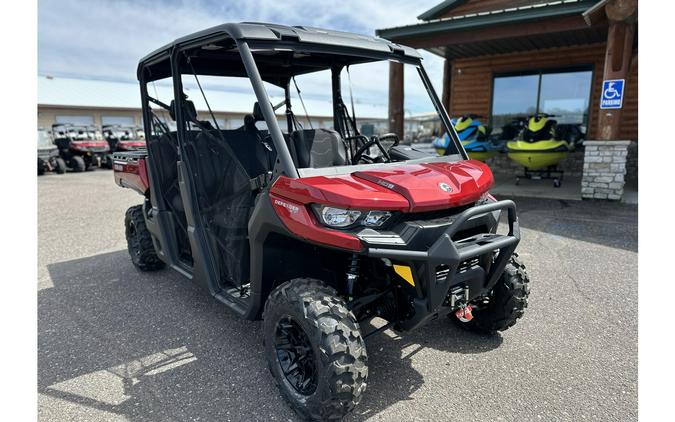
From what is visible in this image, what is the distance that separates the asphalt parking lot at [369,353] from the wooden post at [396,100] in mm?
5717

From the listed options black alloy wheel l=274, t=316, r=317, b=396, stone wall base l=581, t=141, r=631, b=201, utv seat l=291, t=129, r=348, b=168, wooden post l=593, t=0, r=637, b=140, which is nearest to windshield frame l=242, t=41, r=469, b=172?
utv seat l=291, t=129, r=348, b=168

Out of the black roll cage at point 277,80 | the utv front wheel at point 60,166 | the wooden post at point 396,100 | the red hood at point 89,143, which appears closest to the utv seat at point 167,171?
the black roll cage at point 277,80

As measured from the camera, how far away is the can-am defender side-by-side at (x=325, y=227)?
6.82 ft

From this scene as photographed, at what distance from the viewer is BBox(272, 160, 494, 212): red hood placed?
2.06 meters

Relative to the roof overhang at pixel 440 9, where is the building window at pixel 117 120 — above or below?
below

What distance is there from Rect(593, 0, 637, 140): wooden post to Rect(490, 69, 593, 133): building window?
10.8ft

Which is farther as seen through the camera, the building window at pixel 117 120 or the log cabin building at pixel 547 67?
the building window at pixel 117 120

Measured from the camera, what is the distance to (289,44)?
8.04 ft

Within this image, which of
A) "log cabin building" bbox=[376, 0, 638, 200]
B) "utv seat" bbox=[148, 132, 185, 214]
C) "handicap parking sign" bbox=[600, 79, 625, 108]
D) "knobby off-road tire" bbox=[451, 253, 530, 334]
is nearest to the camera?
"knobby off-road tire" bbox=[451, 253, 530, 334]

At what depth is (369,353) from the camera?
289 cm

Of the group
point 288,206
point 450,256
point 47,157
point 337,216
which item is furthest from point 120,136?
point 450,256

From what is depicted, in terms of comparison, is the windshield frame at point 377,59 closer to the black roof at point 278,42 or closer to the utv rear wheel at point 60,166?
the black roof at point 278,42

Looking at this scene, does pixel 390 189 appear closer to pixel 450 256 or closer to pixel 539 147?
pixel 450 256

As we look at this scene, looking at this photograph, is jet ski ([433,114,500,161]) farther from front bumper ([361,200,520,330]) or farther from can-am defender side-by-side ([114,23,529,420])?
front bumper ([361,200,520,330])
